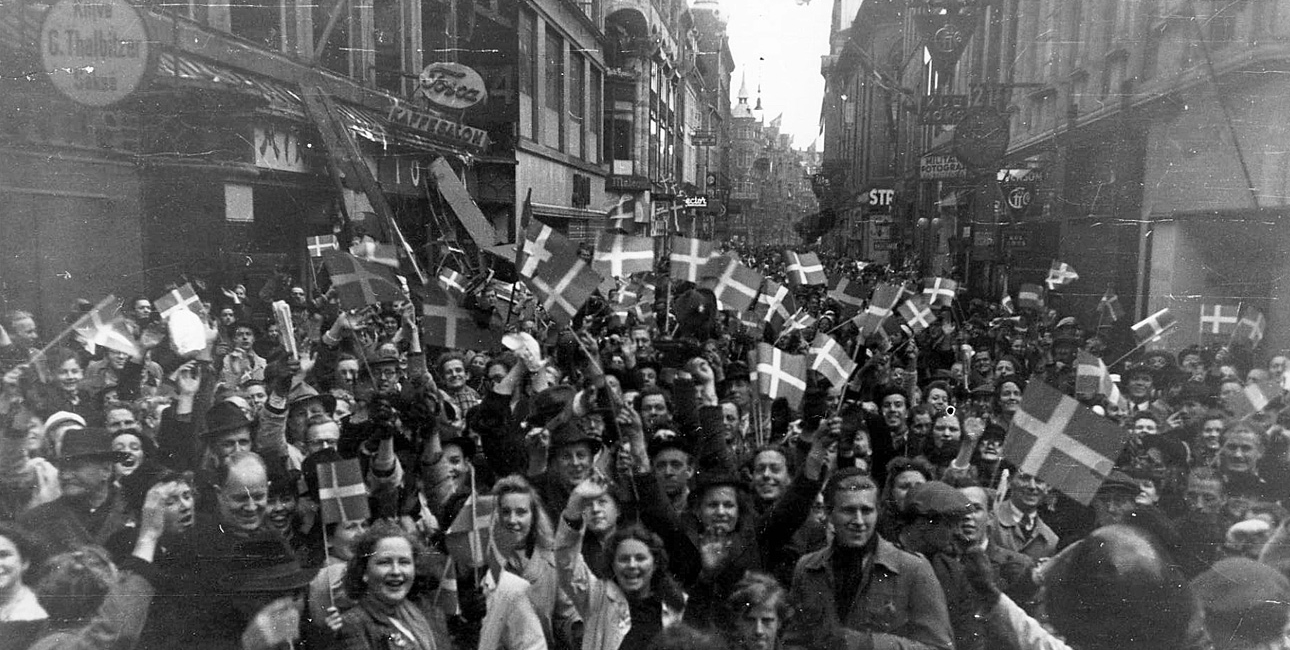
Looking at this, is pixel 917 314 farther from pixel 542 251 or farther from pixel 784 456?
pixel 784 456

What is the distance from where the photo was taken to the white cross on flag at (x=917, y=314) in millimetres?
8211

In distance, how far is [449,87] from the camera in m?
8.38

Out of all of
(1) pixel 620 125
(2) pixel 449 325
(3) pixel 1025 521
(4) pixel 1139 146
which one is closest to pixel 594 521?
(3) pixel 1025 521

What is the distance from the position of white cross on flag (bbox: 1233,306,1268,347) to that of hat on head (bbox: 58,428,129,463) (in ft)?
21.5

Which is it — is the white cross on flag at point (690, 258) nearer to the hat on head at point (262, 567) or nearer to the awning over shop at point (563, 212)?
the awning over shop at point (563, 212)

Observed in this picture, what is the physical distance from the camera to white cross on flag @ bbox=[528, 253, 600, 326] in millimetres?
6047

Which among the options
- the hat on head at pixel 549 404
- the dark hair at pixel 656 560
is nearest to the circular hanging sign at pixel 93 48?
the hat on head at pixel 549 404

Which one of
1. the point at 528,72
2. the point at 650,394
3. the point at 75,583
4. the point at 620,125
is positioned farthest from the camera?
the point at 620,125

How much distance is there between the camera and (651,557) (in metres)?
3.70

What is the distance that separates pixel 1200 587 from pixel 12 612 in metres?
5.37

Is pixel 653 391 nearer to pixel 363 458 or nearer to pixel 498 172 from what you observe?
pixel 363 458

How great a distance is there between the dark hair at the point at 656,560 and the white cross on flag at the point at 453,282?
324cm

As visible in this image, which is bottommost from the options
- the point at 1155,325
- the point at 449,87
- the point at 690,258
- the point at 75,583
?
the point at 75,583

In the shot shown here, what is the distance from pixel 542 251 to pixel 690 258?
5.08 ft
